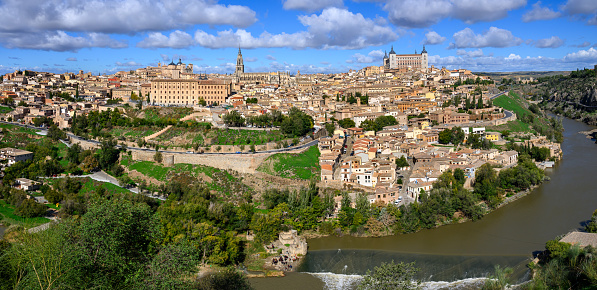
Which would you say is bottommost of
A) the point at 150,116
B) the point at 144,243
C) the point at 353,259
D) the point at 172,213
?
the point at 353,259

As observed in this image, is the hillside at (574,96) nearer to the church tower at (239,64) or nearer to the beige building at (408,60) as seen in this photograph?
the beige building at (408,60)

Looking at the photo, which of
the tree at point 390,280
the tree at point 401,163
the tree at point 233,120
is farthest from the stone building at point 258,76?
the tree at point 390,280

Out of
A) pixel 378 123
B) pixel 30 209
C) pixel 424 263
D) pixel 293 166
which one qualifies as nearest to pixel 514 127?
pixel 378 123

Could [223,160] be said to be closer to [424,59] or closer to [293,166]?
[293,166]

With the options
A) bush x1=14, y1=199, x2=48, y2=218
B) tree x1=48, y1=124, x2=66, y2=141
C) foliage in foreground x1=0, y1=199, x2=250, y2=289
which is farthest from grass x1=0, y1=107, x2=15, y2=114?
foliage in foreground x1=0, y1=199, x2=250, y2=289

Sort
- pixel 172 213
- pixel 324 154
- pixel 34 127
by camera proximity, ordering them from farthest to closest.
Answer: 1. pixel 34 127
2. pixel 324 154
3. pixel 172 213

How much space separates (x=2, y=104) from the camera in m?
32.3

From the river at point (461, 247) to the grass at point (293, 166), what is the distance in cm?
484

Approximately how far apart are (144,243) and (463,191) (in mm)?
12643

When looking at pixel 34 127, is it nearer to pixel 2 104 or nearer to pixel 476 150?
pixel 2 104

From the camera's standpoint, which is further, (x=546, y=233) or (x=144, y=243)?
(x=546, y=233)

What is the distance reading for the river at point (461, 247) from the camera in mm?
12695

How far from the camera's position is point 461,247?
569 inches

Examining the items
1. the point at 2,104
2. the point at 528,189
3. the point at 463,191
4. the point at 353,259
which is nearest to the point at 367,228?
the point at 353,259
